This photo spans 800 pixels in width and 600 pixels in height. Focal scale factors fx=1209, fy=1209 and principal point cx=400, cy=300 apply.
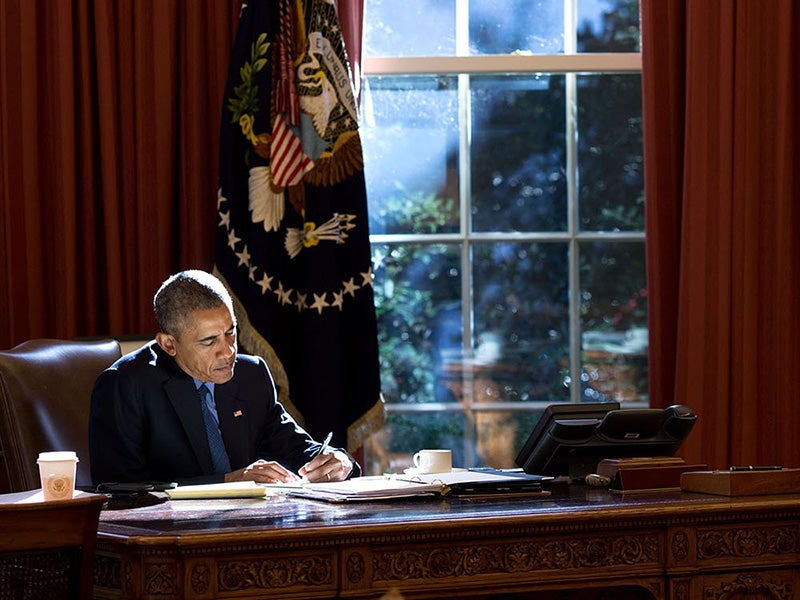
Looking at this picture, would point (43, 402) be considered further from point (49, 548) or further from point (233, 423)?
point (49, 548)

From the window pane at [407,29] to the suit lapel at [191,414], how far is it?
1.99 m

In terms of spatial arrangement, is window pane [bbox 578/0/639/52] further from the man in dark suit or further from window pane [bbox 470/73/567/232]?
the man in dark suit

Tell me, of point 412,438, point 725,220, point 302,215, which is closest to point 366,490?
point 302,215

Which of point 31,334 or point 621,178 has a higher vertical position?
point 621,178

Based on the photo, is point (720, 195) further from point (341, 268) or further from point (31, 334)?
point (31, 334)

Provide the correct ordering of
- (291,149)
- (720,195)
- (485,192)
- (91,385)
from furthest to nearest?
(485,192) → (720,195) → (291,149) → (91,385)

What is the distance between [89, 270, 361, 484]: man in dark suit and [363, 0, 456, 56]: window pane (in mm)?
1817

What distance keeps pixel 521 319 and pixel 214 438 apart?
6.24 ft

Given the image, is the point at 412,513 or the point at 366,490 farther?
the point at 366,490

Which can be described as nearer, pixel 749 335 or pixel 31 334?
pixel 31 334

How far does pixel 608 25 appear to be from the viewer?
190 inches

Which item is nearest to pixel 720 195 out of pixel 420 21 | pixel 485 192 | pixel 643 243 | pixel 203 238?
pixel 643 243

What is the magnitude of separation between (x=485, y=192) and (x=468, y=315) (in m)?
0.49

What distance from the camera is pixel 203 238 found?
14.2 feet
